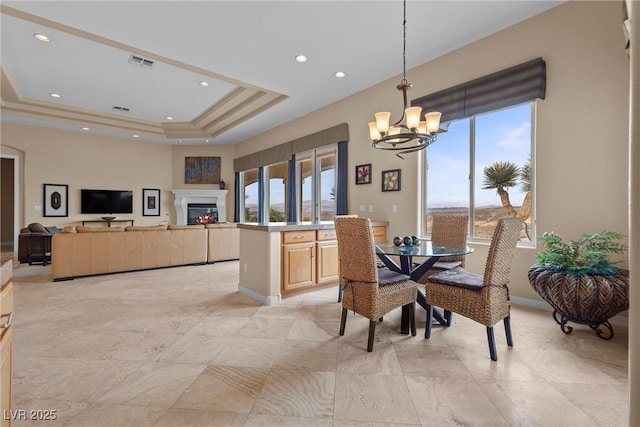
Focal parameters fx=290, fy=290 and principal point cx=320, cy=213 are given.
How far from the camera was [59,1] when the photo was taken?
112 inches

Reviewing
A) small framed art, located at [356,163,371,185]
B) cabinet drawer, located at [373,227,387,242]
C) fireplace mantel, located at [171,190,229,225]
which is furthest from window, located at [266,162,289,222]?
cabinet drawer, located at [373,227,387,242]

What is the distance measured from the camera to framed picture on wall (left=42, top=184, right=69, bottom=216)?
23.5 ft

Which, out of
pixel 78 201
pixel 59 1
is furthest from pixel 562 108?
pixel 78 201

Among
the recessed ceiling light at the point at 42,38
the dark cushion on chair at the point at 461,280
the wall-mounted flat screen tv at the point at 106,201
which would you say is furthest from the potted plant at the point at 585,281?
the wall-mounted flat screen tv at the point at 106,201

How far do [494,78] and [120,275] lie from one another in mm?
6088

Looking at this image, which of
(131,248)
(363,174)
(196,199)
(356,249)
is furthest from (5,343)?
(196,199)

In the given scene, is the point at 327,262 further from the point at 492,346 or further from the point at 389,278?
the point at 492,346

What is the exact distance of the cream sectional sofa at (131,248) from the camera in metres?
4.41

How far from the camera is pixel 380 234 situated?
15.2 ft

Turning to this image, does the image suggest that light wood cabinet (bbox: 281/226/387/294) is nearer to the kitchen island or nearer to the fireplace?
the kitchen island

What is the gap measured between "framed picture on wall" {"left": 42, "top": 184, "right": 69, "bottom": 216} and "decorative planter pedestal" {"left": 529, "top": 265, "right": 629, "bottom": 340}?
386 inches

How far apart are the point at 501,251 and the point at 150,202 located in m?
9.10

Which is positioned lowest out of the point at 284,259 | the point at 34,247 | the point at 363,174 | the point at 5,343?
the point at 34,247

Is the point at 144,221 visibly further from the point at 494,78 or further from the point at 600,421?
the point at 600,421
